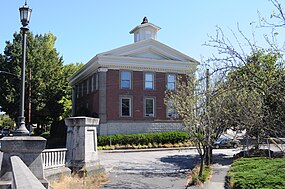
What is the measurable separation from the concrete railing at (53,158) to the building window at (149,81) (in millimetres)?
23881

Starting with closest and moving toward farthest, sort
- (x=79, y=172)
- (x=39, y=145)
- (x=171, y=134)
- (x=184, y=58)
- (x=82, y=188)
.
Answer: (x=39, y=145), (x=82, y=188), (x=79, y=172), (x=171, y=134), (x=184, y=58)

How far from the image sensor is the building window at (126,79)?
35009 mm

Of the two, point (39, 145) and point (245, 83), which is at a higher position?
point (245, 83)

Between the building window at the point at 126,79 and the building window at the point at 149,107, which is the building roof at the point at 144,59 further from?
the building window at the point at 149,107

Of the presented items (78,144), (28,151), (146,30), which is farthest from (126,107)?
(28,151)

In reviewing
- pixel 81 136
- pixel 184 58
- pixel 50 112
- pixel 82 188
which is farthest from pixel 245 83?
pixel 50 112

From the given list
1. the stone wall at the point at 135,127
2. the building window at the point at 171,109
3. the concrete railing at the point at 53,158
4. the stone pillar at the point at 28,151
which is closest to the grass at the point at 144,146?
the stone wall at the point at 135,127

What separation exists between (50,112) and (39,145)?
35.3 metres

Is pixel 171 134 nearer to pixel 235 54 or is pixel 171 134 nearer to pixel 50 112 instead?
pixel 50 112

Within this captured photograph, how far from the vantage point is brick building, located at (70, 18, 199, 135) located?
34.2m

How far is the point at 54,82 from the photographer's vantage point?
135ft

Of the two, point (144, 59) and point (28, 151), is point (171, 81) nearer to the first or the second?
point (144, 59)

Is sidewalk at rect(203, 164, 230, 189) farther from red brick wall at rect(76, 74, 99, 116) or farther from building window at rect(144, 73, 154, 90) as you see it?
red brick wall at rect(76, 74, 99, 116)

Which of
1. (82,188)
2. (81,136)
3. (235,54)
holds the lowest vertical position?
(82,188)
